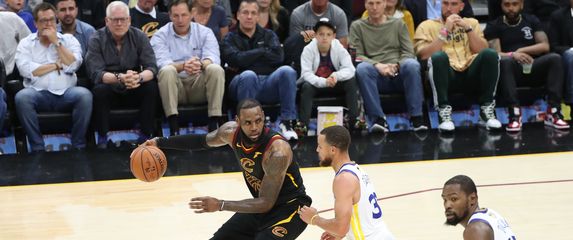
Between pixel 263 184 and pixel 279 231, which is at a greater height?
pixel 263 184

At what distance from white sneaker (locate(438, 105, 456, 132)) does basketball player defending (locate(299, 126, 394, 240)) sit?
5.22m

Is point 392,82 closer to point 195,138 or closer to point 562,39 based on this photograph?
point 562,39

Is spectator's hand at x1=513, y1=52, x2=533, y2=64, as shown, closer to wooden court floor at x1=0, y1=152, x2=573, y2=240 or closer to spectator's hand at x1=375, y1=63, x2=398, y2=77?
spectator's hand at x1=375, y1=63, x2=398, y2=77

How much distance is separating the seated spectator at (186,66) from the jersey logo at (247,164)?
4180 mm

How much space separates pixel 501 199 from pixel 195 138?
→ 286cm

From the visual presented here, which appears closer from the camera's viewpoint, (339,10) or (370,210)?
(370,210)

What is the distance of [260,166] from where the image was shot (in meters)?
6.11

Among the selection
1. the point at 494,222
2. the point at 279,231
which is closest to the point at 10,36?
the point at 279,231

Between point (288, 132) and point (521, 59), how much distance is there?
9.47 feet

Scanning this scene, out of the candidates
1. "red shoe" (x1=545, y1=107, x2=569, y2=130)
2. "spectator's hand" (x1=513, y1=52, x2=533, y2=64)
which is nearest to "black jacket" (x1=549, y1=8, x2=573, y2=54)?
"spectator's hand" (x1=513, y1=52, x2=533, y2=64)

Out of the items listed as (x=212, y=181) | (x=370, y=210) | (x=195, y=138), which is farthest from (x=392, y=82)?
(x=370, y=210)

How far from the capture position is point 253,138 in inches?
236

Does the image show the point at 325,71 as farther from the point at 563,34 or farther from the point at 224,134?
the point at 224,134

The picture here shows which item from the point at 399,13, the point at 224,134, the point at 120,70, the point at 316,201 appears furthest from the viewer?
the point at 399,13
